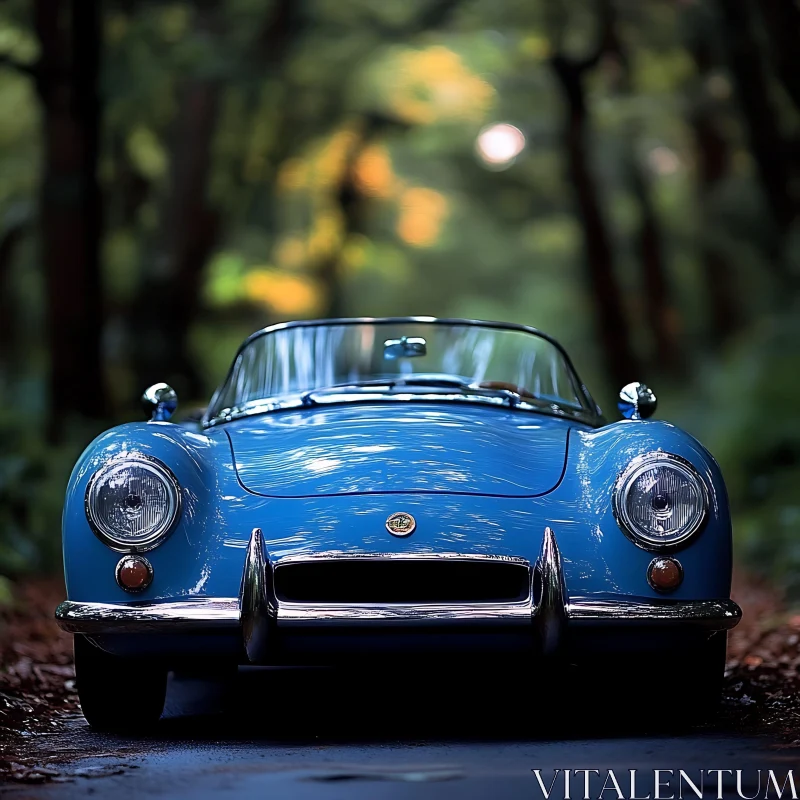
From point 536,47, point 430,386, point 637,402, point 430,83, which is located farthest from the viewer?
point 430,83

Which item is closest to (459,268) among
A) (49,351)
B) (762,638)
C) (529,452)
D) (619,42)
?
(619,42)

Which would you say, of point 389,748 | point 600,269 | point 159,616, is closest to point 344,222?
point 600,269

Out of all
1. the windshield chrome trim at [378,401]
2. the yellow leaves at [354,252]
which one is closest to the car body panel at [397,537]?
the windshield chrome trim at [378,401]

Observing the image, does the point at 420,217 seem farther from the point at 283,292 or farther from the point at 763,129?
the point at 763,129

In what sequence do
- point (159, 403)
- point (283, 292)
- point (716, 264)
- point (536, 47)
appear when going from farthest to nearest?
point (283, 292), point (716, 264), point (536, 47), point (159, 403)

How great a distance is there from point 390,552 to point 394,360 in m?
2.32

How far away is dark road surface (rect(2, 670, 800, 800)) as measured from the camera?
11.9ft

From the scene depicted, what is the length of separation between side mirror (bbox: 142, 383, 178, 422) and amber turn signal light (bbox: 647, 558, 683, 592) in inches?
83.7

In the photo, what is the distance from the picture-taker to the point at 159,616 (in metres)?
4.31

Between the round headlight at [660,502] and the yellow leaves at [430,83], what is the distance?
2010cm

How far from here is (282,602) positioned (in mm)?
4227

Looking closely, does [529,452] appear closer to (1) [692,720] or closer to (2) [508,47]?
(1) [692,720]

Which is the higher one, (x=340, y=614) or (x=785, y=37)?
(x=785, y=37)

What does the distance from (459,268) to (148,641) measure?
89.4ft
